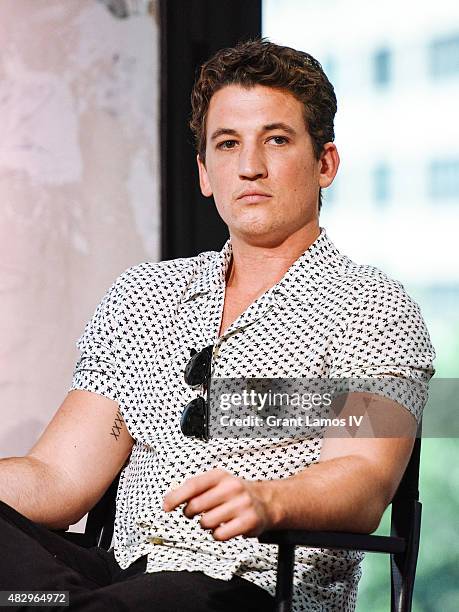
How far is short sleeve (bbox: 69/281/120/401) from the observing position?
2.04 meters

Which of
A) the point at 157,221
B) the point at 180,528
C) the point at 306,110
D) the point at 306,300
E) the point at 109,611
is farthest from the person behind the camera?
the point at 157,221

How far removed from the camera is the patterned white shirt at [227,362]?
1759 millimetres

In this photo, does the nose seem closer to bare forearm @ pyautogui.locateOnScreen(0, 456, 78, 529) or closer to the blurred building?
bare forearm @ pyautogui.locateOnScreen(0, 456, 78, 529)

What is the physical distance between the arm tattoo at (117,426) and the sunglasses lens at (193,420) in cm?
19

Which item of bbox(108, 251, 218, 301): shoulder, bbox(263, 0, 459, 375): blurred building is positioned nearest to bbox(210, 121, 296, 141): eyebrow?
bbox(108, 251, 218, 301): shoulder

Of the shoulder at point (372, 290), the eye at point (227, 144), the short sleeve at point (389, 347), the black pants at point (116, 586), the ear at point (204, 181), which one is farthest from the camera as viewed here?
the ear at point (204, 181)

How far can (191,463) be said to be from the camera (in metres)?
1.84

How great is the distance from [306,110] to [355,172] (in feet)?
2.88

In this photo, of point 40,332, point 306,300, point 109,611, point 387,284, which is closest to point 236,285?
point 306,300

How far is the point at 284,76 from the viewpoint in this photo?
205cm

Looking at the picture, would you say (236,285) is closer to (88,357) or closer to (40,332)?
(88,357)

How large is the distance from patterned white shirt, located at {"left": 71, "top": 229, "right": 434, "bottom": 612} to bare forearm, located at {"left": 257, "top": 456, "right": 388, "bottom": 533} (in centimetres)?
20

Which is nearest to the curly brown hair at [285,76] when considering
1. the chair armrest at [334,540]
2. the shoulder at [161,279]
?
the shoulder at [161,279]

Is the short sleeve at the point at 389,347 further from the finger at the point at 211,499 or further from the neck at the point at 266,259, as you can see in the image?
the finger at the point at 211,499
